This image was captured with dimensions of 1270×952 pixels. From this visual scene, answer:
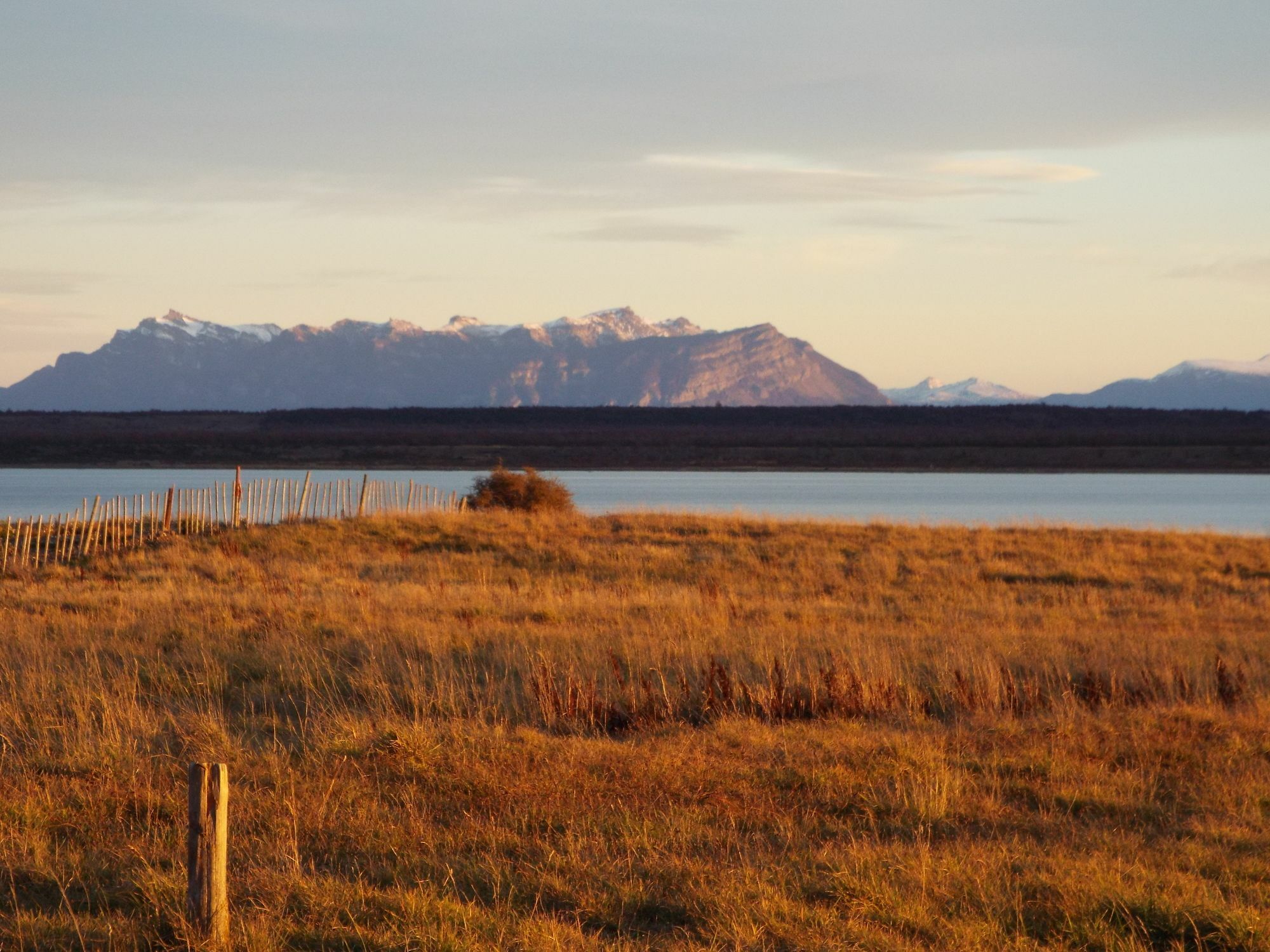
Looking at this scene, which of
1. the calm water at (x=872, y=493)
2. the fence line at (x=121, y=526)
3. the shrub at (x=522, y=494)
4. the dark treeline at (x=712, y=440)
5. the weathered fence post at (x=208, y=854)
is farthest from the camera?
the dark treeline at (x=712, y=440)

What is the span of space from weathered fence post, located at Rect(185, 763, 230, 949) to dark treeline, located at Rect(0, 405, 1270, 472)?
96221 mm

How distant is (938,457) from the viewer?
103m

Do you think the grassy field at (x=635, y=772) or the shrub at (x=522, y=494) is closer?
the grassy field at (x=635, y=772)

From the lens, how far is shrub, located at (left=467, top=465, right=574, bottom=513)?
37.0 m

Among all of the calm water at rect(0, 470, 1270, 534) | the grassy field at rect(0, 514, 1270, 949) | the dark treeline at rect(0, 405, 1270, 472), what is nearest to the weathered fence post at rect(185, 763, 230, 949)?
the grassy field at rect(0, 514, 1270, 949)

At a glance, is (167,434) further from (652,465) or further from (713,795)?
(713,795)

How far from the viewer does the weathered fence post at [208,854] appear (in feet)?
14.3

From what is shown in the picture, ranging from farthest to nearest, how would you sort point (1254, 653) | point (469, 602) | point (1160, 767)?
point (469, 602)
point (1254, 653)
point (1160, 767)

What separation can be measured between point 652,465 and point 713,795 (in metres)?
98.5

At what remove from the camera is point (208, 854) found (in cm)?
449

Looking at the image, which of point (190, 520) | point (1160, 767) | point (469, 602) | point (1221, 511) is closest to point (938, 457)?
point (1221, 511)

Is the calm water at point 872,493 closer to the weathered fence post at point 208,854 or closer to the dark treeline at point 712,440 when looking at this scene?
the dark treeline at point 712,440

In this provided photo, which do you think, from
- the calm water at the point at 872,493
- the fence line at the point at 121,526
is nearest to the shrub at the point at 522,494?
the fence line at the point at 121,526

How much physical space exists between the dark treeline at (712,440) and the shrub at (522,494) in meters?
62.3
